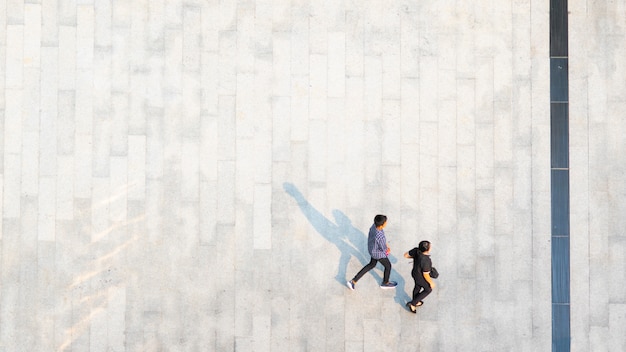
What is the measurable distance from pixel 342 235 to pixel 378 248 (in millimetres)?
1011

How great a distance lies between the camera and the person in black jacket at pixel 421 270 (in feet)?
30.2

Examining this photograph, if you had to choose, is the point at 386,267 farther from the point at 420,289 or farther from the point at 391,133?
the point at 391,133

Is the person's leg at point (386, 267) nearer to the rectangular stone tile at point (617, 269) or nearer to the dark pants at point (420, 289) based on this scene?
the dark pants at point (420, 289)

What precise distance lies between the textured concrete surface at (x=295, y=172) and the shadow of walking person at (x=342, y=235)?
44 mm

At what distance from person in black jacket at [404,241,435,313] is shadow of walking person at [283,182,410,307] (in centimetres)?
52

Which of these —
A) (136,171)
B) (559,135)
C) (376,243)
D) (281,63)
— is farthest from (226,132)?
(559,135)

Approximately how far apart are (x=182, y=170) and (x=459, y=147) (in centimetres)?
549

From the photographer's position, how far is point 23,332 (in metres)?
10.1

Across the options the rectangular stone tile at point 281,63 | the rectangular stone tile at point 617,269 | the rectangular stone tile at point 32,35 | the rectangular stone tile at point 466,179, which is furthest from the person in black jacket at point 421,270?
the rectangular stone tile at point 32,35

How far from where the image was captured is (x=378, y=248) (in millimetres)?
9633

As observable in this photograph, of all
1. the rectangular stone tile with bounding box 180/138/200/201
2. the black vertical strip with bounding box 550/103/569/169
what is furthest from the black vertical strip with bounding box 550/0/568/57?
the rectangular stone tile with bounding box 180/138/200/201

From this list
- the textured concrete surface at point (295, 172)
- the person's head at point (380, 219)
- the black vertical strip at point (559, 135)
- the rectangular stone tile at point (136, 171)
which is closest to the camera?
the person's head at point (380, 219)

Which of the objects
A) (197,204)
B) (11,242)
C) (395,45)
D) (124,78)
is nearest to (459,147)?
(395,45)

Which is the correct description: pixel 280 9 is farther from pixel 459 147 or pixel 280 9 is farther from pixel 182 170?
pixel 459 147
